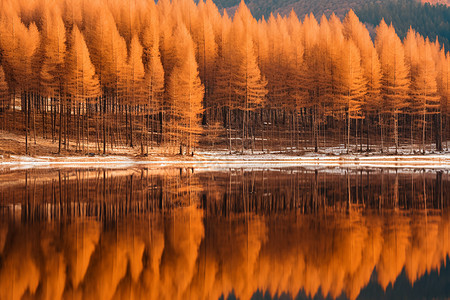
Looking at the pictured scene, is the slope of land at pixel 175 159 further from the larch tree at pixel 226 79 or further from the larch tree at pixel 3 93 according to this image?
the larch tree at pixel 226 79

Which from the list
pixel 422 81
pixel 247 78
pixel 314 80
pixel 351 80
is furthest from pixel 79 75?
pixel 422 81

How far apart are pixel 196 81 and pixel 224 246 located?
146ft

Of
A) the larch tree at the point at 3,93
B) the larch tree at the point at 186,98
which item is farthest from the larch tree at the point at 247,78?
the larch tree at the point at 3,93

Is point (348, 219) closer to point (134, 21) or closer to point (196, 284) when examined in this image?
point (196, 284)

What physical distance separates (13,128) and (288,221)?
51.1m

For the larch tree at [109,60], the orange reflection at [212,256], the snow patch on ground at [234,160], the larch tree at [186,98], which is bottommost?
the orange reflection at [212,256]

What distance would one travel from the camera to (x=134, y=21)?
242 ft

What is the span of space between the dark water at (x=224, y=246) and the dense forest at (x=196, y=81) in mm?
34307

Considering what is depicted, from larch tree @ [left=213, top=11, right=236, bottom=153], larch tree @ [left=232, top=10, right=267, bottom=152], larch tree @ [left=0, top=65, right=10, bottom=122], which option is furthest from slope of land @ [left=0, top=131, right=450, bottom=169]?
larch tree @ [left=232, top=10, right=267, bottom=152]

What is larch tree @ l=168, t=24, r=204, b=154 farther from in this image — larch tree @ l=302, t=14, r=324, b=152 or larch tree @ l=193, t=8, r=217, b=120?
larch tree @ l=302, t=14, r=324, b=152

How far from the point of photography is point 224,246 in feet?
36.8

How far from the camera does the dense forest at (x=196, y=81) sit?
2101 inches

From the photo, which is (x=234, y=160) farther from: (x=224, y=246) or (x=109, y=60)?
(x=224, y=246)

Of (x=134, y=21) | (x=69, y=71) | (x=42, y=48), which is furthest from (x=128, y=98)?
(x=134, y=21)
